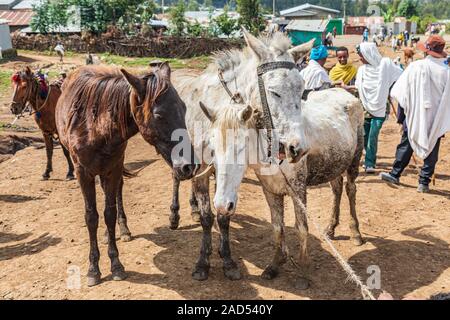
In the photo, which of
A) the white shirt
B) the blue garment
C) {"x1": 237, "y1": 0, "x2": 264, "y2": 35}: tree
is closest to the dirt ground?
the white shirt

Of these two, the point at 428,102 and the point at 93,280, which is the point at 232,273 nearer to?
the point at 93,280

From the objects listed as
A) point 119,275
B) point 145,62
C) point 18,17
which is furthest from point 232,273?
point 18,17

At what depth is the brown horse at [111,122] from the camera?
12.4ft

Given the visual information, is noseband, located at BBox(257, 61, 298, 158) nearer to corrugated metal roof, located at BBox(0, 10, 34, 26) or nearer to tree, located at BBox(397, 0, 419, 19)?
corrugated metal roof, located at BBox(0, 10, 34, 26)

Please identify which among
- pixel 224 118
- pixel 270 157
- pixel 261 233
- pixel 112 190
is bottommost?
pixel 261 233

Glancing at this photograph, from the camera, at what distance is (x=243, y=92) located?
4.18 metres

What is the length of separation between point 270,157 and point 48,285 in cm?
269

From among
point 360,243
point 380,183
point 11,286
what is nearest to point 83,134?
point 11,286

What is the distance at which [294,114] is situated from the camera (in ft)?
11.9

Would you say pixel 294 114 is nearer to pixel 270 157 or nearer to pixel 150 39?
pixel 270 157

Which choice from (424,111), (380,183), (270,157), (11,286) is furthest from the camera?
(380,183)

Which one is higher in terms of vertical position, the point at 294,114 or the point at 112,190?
the point at 294,114

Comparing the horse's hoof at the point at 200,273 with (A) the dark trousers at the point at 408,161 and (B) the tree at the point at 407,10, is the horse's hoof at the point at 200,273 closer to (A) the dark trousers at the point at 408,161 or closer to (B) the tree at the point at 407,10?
(A) the dark trousers at the point at 408,161

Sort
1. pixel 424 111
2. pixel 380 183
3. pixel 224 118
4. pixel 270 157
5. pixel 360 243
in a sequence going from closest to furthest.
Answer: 1. pixel 224 118
2. pixel 270 157
3. pixel 360 243
4. pixel 424 111
5. pixel 380 183
